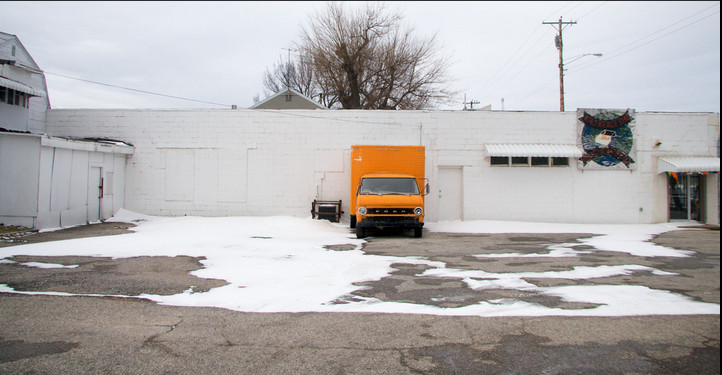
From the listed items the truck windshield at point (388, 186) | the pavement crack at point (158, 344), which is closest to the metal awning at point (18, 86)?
the truck windshield at point (388, 186)

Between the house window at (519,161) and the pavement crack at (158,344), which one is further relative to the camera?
the house window at (519,161)

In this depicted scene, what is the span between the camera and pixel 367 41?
29750mm

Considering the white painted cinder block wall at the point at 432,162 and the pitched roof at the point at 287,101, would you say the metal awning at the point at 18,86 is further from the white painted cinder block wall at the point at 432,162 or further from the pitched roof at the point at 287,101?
the pitched roof at the point at 287,101

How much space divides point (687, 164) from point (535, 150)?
5499 millimetres

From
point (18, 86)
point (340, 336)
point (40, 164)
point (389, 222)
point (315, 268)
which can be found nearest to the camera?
point (340, 336)

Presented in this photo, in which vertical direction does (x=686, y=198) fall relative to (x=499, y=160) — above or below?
below

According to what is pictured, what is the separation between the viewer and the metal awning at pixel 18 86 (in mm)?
16000

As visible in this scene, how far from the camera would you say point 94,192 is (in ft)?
51.9

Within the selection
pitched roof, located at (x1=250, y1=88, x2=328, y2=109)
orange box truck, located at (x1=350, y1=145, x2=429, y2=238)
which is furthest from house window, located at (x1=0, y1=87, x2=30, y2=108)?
orange box truck, located at (x1=350, y1=145, x2=429, y2=238)

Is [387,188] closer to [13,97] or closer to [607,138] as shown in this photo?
[607,138]

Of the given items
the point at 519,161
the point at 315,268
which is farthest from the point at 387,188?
the point at 519,161

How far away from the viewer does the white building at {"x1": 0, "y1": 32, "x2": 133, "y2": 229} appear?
43.9ft

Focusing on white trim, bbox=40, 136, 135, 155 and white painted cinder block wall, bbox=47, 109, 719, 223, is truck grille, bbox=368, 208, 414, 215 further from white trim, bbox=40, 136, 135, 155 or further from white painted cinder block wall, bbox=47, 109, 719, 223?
white trim, bbox=40, 136, 135, 155

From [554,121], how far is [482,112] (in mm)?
2754
